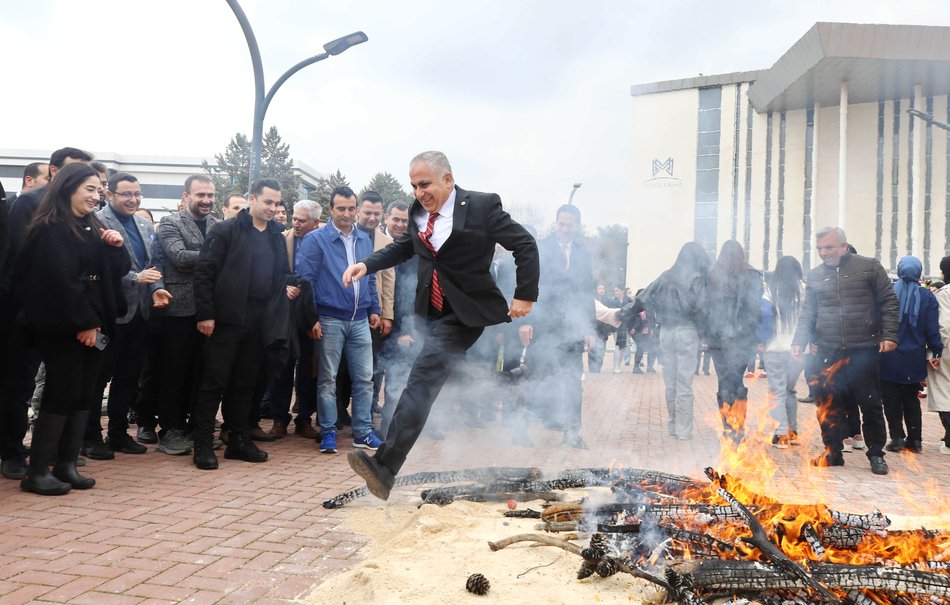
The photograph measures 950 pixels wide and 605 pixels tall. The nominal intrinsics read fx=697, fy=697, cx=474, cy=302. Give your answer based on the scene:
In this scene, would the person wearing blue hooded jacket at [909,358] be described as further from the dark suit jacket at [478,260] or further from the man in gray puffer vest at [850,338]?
the dark suit jacket at [478,260]

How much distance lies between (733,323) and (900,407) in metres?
1.89

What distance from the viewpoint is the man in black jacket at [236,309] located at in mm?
5395

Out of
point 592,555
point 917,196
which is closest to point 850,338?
point 592,555

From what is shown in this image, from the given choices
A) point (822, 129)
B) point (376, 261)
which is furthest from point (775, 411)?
point (822, 129)

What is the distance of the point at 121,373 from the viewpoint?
580cm

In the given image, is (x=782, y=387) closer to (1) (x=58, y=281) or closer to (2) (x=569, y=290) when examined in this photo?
A: (2) (x=569, y=290)

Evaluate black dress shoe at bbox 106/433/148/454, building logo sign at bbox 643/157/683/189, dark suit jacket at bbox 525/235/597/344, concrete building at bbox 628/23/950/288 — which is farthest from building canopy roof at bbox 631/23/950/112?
black dress shoe at bbox 106/433/148/454

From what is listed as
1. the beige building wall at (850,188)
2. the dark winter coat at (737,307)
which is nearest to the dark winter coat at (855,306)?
the dark winter coat at (737,307)

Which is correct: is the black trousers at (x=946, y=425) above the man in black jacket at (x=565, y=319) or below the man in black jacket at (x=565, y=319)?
below

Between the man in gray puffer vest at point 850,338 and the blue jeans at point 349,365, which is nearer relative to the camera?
the blue jeans at point 349,365

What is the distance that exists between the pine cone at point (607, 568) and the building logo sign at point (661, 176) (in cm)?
832

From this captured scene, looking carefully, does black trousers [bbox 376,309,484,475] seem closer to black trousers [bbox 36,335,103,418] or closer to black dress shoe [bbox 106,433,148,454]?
black trousers [bbox 36,335,103,418]

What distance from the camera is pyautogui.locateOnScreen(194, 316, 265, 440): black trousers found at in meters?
5.39

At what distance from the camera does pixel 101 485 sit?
469 centimetres
